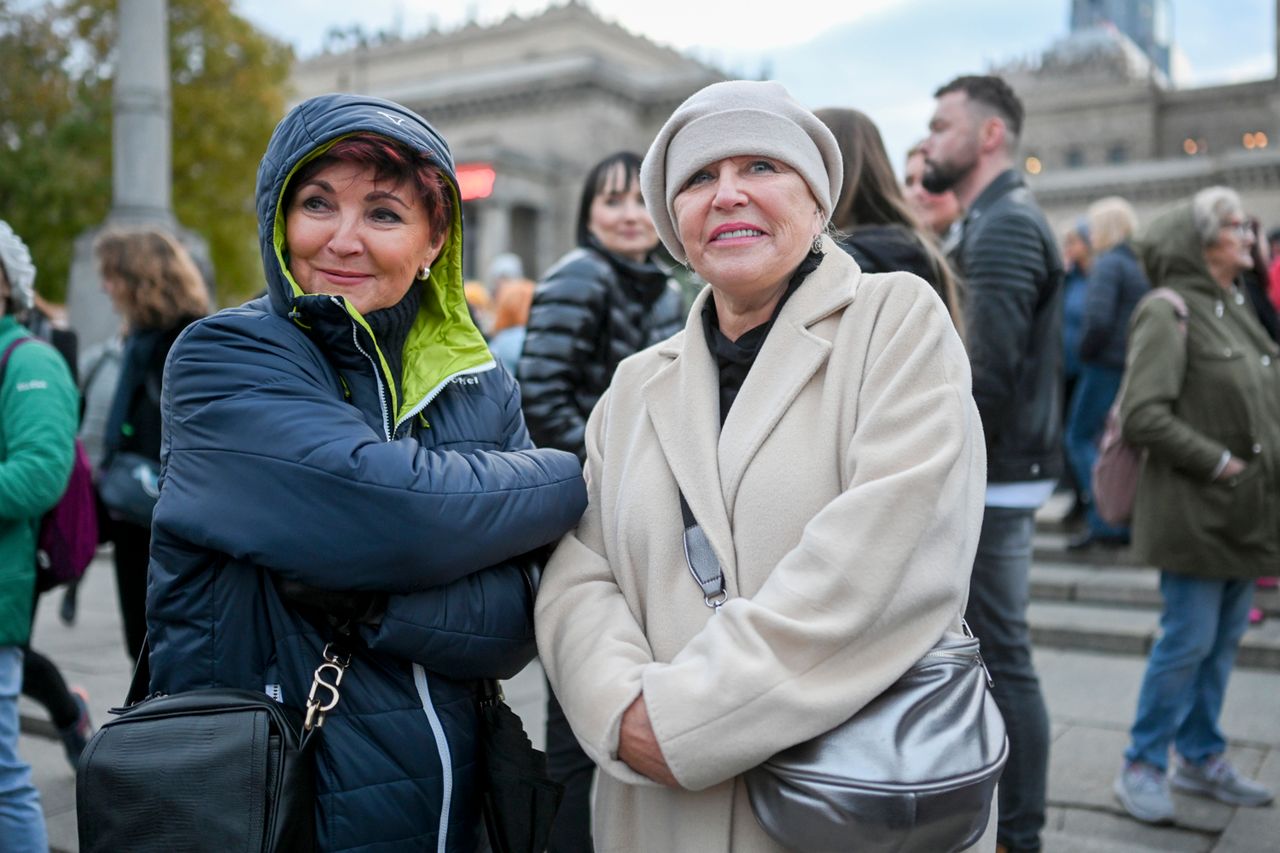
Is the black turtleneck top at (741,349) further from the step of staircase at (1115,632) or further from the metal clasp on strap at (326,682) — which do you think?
the step of staircase at (1115,632)

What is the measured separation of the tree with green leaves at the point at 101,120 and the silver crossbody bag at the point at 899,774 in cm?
2667

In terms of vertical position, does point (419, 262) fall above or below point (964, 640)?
above

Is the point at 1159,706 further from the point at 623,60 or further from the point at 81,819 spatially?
the point at 623,60

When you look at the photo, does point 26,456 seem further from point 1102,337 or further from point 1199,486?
point 1102,337

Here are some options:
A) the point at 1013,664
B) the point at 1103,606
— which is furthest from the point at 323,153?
the point at 1103,606

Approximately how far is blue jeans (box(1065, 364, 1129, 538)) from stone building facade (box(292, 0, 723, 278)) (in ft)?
107

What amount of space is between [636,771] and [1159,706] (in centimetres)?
302

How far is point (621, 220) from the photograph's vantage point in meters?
4.07

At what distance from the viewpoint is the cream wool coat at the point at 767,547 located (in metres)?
1.67

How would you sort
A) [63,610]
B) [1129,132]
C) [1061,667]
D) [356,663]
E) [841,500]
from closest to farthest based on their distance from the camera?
[841,500], [356,663], [1061,667], [63,610], [1129,132]

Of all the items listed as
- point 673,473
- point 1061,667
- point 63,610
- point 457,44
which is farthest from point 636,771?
point 457,44

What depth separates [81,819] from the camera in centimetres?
174

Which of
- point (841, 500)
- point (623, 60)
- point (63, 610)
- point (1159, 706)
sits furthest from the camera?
point (623, 60)

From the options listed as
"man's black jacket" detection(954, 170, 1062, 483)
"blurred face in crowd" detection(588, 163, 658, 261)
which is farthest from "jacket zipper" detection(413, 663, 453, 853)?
"blurred face in crowd" detection(588, 163, 658, 261)
